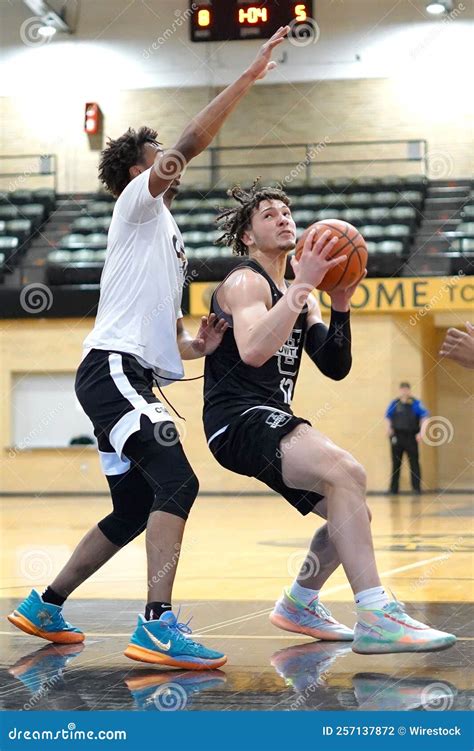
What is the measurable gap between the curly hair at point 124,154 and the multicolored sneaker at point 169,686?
6.66 feet

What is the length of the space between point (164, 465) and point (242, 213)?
122 centimetres

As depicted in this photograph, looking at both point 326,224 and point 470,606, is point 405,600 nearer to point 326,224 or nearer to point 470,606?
point 470,606

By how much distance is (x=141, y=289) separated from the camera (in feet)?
13.4

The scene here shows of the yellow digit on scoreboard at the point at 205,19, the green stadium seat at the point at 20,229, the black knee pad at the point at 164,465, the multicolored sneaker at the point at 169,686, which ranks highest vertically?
the yellow digit on scoreboard at the point at 205,19

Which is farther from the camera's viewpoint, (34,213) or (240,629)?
(34,213)

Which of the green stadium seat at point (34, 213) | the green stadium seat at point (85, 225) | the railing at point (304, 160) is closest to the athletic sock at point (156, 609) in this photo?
the green stadium seat at point (85, 225)

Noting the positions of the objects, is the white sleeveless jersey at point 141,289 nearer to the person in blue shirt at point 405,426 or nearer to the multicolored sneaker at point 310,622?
the multicolored sneaker at point 310,622

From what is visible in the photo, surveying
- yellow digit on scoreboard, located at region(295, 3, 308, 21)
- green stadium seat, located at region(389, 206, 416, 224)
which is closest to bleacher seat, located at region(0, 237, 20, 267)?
green stadium seat, located at region(389, 206, 416, 224)

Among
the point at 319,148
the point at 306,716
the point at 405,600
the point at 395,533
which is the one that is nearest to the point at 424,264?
the point at 319,148

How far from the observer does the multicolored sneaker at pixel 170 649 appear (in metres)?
3.74

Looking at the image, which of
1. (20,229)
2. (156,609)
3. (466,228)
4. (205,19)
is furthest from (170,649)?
(20,229)

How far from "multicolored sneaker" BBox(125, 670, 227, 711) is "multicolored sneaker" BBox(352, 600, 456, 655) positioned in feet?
1.66

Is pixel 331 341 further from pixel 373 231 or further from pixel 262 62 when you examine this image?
pixel 373 231

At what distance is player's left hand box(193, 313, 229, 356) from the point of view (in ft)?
13.9
